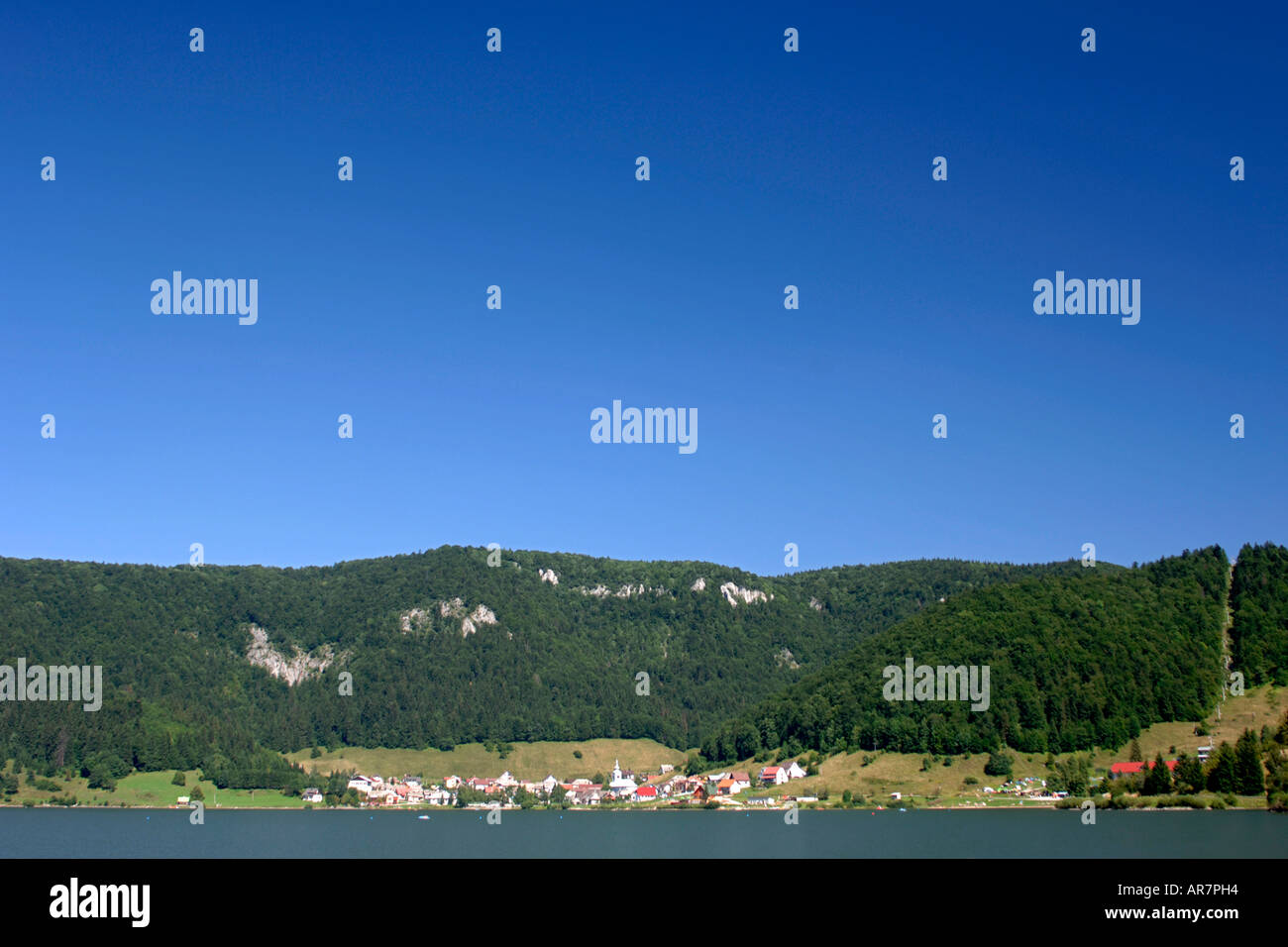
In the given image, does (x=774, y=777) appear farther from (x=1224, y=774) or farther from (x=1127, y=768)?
(x=1224, y=774)

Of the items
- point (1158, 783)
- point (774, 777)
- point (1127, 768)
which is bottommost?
point (774, 777)

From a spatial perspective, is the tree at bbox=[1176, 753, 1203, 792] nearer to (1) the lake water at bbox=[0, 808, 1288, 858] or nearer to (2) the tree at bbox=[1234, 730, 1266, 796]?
(2) the tree at bbox=[1234, 730, 1266, 796]

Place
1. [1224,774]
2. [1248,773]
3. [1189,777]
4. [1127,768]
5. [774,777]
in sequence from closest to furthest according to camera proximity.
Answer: [1248,773] → [1224,774] → [1189,777] → [1127,768] → [774,777]

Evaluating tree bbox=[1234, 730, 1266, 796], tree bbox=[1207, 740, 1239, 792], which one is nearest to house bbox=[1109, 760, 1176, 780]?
tree bbox=[1207, 740, 1239, 792]

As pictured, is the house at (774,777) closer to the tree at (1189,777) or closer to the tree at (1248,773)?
the tree at (1189,777)

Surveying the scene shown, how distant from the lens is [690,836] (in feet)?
409

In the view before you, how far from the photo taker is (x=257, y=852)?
349 ft

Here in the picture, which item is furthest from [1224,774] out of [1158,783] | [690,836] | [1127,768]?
[690,836]

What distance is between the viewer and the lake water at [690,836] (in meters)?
96.8

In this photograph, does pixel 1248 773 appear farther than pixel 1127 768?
No

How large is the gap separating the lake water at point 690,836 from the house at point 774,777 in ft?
67.9

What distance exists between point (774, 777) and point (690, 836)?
75.2 meters

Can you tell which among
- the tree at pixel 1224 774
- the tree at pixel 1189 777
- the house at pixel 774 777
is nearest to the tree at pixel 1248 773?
the tree at pixel 1224 774
